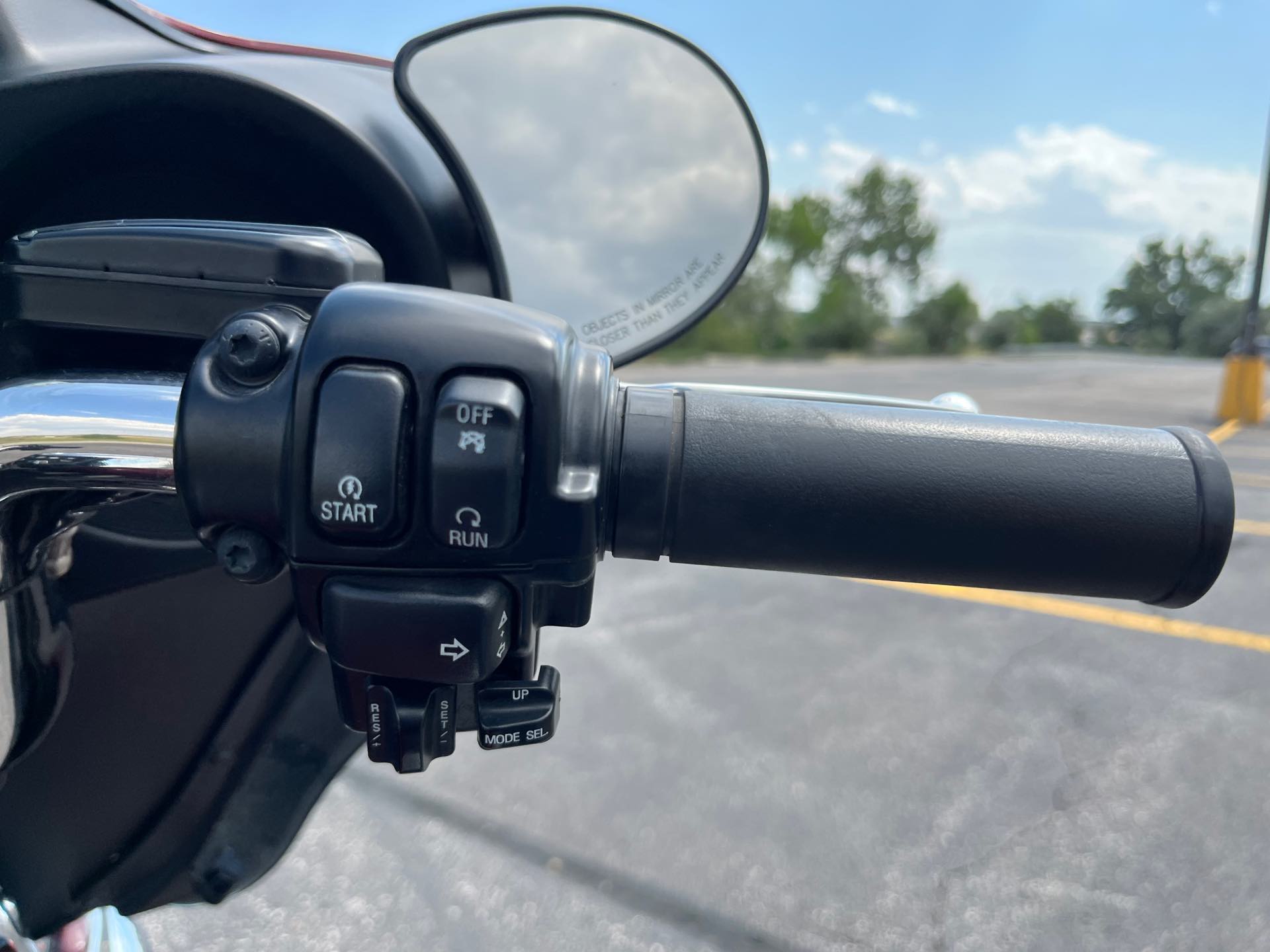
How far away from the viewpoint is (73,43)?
0.88 m

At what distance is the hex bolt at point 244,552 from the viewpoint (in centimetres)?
67

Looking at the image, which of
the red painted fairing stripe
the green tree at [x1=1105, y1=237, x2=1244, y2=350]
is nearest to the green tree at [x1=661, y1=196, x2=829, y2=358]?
the green tree at [x1=1105, y1=237, x2=1244, y2=350]

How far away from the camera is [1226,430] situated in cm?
1321

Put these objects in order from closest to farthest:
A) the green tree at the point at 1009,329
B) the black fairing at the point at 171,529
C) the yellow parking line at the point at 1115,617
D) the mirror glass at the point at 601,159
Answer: the black fairing at the point at 171,529 → the mirror glass at the point at 601,159 → the yellow parking line at the point at 1115,617 → the green tree at the point at 1009,329

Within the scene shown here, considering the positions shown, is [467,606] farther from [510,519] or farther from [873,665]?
[873,665]

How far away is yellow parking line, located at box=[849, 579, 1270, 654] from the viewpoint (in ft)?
15.0

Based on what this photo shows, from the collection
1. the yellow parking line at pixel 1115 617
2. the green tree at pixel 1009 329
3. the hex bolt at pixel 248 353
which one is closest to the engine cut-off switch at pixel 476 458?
the hex bolt at pixel 248 353

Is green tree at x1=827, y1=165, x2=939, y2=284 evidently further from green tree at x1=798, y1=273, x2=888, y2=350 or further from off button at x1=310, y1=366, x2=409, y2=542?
off button at x1=310, y1=366, x2=409, y2=542

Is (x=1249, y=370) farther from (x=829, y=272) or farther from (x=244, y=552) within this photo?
(x=829, y=272)

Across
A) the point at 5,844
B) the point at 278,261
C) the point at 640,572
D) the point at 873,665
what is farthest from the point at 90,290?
the point at 640,572

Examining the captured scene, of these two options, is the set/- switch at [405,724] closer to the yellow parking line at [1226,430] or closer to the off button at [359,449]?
the off button at [359,449]

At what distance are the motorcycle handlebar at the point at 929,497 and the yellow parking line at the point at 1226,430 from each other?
13146 mm

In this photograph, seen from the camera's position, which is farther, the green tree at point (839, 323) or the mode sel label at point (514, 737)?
the green tree at point (839, 323)

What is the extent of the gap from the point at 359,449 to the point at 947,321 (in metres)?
49.6
